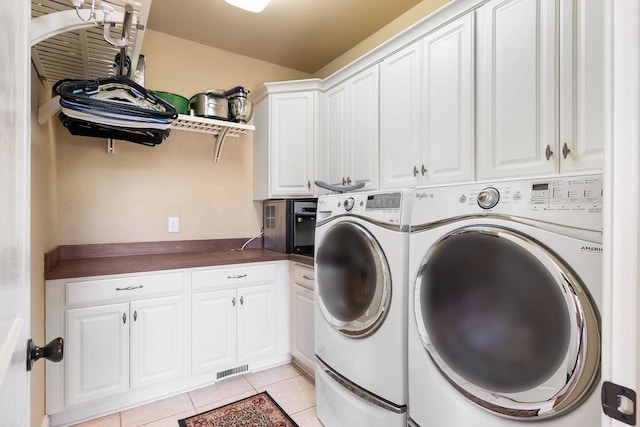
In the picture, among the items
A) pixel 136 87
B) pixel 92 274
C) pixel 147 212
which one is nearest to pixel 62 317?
pixel 92 274

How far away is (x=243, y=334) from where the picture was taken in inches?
87.0

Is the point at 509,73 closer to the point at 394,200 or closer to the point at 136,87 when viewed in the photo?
the point at 394,200


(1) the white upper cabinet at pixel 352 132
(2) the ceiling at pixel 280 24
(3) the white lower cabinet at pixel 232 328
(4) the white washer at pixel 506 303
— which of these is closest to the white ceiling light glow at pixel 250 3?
(2) the ceiling at pixel 280 24

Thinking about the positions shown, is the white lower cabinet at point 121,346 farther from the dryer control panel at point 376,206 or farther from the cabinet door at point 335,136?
the cabinet door at point 335,136

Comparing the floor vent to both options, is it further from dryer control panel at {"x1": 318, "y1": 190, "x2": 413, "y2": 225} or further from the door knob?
the door knob

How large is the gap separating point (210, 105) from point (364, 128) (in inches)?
43.6

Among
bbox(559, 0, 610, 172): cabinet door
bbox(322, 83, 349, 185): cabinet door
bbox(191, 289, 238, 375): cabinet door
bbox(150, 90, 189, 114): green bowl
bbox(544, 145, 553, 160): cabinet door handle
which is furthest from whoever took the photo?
bbox(322, 83, 349, 185): cabinet door

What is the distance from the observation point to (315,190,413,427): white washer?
129 cm

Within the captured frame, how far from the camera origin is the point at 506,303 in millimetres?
937

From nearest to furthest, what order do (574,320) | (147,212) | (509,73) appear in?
(574,320)
(509,73)
(147,212)

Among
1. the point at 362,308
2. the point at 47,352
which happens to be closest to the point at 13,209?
the point at 47,352

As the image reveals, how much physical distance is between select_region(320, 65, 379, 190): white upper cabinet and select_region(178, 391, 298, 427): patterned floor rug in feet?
4.87

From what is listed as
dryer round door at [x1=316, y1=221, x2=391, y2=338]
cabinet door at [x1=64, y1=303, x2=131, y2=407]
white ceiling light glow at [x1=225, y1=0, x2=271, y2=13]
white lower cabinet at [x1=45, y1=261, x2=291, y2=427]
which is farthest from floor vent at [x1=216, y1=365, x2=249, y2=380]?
white ceiling light glow at [x1=225, y1=0, x2=271, y2=13]

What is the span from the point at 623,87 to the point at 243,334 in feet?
7.37
